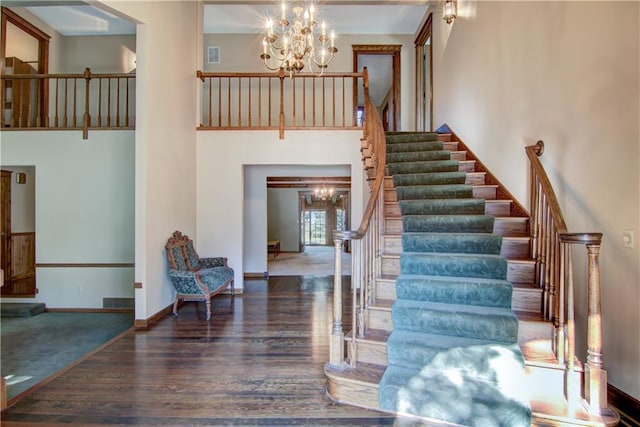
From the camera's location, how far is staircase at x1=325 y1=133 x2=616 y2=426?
2.10 m

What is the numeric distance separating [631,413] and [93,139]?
6396mm

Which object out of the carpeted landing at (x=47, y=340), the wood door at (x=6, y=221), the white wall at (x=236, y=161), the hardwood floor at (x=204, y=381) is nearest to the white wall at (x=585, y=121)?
the hardwood floor at (x=204, y=381)

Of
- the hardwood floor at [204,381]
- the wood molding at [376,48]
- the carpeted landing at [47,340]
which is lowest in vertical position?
the carpeted landing at [47,340]

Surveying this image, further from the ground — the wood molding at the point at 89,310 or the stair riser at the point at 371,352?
the stair riser at the point at 371,352

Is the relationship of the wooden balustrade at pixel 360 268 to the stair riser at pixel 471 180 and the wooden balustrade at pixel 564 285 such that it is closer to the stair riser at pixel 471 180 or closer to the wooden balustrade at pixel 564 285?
the stair riser at pixel 471 180

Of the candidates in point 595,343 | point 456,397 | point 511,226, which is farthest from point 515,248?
point 456,397

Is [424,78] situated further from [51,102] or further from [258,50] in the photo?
[51,102]

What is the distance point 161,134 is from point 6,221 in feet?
12.2

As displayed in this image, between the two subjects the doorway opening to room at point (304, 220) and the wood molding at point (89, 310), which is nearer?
the wood molding at point (89, 310)

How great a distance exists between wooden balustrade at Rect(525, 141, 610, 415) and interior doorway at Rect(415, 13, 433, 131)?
14.0 ft

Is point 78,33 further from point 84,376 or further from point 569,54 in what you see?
point 569,54

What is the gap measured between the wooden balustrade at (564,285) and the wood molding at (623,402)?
337 millimetres

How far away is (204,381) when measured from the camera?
269cm

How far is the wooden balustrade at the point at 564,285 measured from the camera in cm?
194
